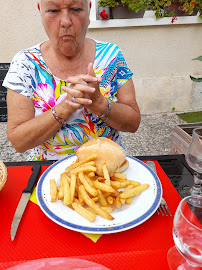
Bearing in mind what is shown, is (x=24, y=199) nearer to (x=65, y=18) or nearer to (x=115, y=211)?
(x=115, y=211)

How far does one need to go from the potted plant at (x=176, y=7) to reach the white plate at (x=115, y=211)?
3.87 m

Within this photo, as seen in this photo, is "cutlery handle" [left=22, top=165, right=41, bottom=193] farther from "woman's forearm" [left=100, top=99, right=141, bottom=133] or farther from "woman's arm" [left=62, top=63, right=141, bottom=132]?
"woman's forearm" [left=100, top=99, right=141, bottom=133]

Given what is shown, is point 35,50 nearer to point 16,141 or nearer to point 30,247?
point 16,141

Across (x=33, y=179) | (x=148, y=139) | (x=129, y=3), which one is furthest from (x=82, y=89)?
→ (x=129, y=3)

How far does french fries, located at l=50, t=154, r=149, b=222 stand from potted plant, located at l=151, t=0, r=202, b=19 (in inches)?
153

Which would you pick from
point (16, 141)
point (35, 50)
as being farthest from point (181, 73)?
point (16, 141)

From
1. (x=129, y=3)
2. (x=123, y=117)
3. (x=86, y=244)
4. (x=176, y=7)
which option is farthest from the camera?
(x=176, y=7)

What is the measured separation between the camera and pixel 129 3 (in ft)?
12.5

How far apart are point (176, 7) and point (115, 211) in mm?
4258

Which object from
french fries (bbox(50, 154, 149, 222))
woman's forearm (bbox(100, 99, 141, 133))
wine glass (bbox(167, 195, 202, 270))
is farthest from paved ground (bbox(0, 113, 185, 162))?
wine glass (bbox(167, 195, 202, 270))

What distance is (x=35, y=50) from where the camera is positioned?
1748 mm

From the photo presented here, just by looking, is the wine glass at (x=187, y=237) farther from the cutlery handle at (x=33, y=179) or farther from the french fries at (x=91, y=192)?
the cutlery handle at (x=33, y=179)

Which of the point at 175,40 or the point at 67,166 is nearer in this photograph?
the point at 67,166

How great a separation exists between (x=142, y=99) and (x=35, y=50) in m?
3.20
